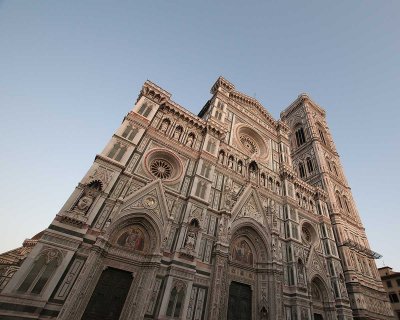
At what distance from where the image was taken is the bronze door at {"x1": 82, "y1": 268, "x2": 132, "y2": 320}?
1073 cm

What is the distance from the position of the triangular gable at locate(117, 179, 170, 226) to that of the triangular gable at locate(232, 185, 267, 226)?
596 centimetres

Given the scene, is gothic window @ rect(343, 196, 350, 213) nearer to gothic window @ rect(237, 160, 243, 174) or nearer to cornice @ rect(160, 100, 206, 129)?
gothic window @ rect(237, 160, 243, 174)

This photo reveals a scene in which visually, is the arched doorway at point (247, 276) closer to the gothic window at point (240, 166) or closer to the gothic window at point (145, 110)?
the gothic window at point (240, 166)

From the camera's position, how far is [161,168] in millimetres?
16641

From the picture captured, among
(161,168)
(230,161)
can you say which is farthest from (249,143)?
(161,168)

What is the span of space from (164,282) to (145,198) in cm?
480

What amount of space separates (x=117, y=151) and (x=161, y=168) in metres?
3.45

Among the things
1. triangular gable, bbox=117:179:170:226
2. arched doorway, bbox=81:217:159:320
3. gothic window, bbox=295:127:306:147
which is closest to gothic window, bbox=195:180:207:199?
triangular gable, bbox=117:179:170:226

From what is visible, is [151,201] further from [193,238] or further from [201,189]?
[201,189]

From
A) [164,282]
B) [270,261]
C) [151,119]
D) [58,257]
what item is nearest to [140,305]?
[164,282]

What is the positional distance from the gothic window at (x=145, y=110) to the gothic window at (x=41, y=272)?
1049 centimetres

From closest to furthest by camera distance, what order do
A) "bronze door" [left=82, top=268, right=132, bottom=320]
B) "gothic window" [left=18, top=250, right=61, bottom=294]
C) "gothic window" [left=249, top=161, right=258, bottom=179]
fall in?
"gothic window" [left=18, top=250, right=61, bottom=294] → "bronze door" [left=82, top=268, right=132, bottom=320] → "gothic window" [left=249, top=161, right=258, bottom=179]

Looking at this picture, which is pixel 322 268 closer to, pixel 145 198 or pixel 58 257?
pixel 145 198

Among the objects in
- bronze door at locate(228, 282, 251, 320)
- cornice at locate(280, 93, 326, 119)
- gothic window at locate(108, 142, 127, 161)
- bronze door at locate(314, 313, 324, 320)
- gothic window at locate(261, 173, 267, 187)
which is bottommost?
bronze door at locate(228, 282, 251, 320)
